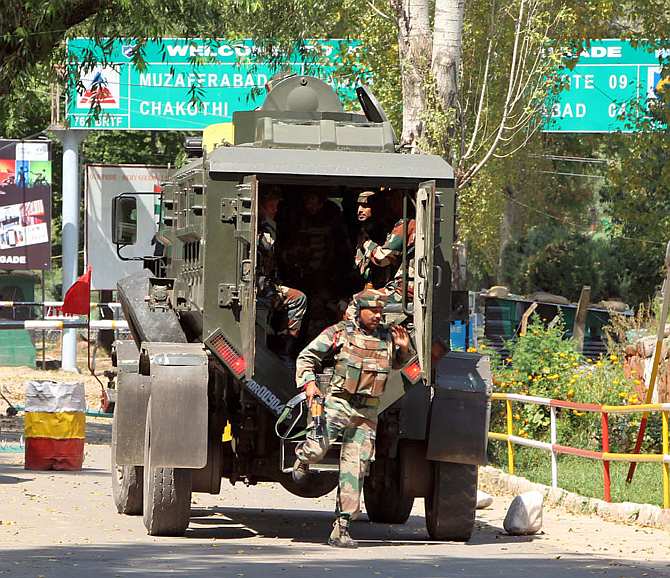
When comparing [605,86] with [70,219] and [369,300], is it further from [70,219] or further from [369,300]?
[369,300]

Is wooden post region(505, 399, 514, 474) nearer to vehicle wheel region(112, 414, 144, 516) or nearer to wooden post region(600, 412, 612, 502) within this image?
wooden post region(600, 412, 612, 502)

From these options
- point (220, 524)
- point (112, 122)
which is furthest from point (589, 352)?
point (220, 524)

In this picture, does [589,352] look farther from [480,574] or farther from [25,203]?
[480,574]

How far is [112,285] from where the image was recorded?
37.4 m

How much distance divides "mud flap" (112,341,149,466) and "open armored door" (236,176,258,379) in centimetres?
126

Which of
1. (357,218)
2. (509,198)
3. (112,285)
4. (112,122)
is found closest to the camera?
(357,218)

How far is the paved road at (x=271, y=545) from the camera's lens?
946cm

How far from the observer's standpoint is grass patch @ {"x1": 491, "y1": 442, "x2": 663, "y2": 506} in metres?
14.5

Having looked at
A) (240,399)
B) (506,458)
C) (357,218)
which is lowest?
(506,458)

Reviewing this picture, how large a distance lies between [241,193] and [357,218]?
201 cm

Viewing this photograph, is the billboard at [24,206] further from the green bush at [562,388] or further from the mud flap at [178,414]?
the mud flap at [178,414]

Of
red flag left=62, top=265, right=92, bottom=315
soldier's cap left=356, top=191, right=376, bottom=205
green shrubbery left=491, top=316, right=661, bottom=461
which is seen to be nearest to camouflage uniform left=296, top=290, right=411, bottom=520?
soldier's cap left=356, top=191, right=376, bottom=205

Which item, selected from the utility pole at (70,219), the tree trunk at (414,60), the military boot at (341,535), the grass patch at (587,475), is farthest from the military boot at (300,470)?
the utility pole at (70,219)

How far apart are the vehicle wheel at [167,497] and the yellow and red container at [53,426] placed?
6370 millimetres
